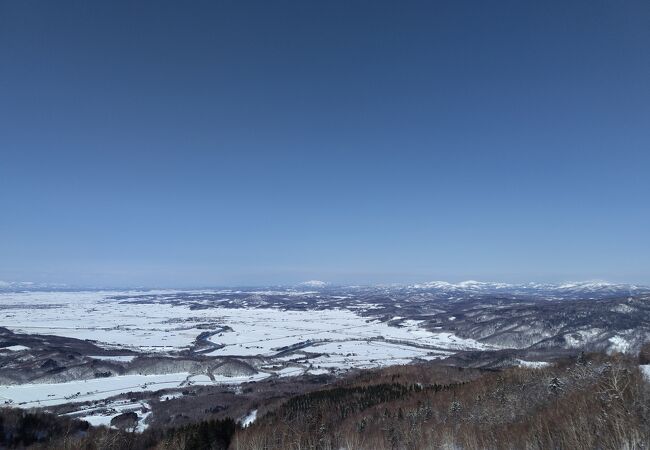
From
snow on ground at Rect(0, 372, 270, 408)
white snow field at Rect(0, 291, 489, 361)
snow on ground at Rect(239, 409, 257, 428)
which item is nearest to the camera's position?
snow on ground at Rect(239, 409, 257, 428)

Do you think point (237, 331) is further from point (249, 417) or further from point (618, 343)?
point (618, 343)

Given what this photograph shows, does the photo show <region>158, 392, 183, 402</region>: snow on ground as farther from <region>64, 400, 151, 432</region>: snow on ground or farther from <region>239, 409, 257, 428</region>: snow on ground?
<region>239, 409, 257, 428</region>: snow on ground

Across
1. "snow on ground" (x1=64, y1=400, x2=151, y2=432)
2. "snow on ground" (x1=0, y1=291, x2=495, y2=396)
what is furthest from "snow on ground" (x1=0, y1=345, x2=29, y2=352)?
"snow on ground" (x1=64, y1=400, x2=151, y2=432)

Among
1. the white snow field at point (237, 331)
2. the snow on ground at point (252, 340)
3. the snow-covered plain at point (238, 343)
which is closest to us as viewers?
the snow-covered plain at point (238, 343)

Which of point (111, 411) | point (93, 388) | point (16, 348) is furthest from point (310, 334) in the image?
point (111, 411)

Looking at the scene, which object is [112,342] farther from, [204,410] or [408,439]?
[408,439]

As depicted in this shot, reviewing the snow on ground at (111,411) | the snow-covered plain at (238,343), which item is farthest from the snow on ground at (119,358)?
the snow on ground at (111,411)

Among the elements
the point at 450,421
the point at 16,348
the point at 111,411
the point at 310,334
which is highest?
the point at 450,421

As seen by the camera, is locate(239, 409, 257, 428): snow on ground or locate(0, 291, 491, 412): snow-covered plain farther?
locate(0, 291, 491, 412): snow-covered plain

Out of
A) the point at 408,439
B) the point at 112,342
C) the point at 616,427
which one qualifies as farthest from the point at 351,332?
the point at 616,427

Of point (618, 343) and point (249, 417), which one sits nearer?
point (249, 417)

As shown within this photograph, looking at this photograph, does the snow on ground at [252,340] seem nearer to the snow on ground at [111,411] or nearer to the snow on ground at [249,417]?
the snow on ground at [111,411]
